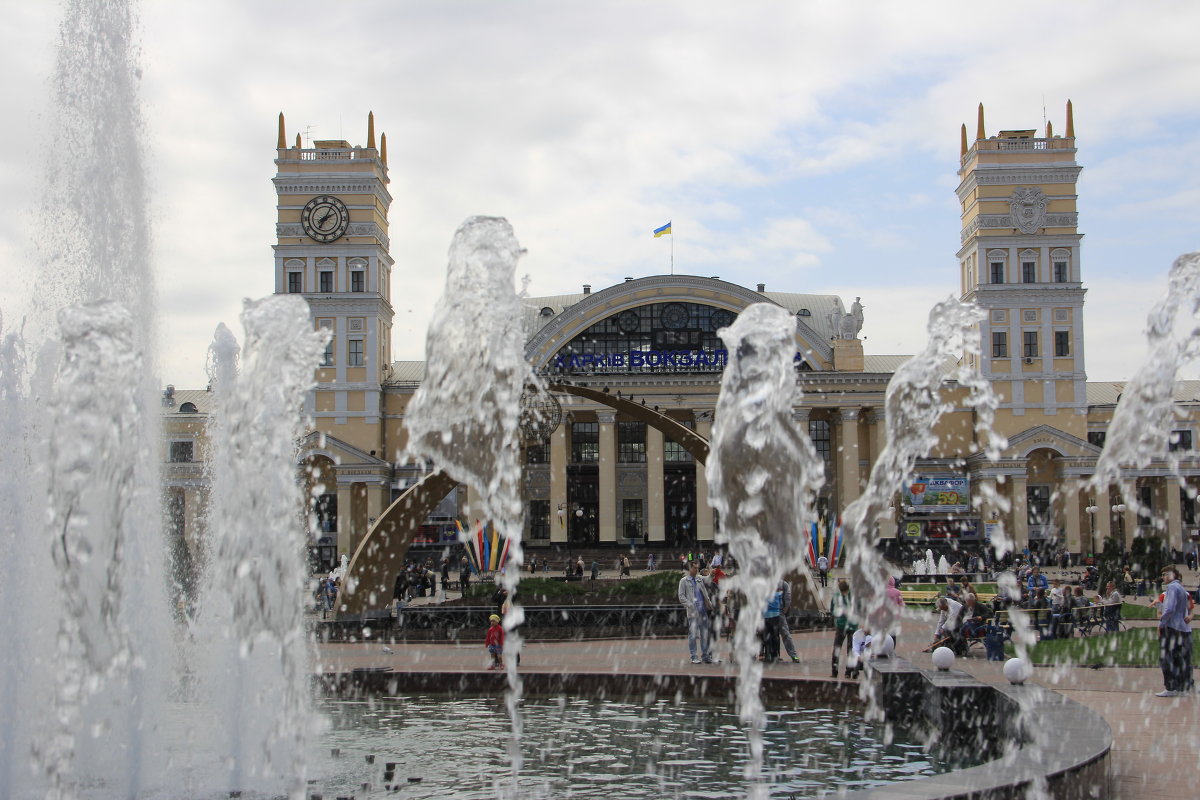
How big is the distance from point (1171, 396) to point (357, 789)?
7092mm

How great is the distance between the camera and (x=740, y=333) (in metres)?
11.2

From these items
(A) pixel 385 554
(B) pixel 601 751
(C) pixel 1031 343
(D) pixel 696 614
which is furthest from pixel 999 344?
(B) pixel 601 751

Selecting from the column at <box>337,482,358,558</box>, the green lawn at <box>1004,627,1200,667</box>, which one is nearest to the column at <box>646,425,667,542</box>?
the column at <box>337,482,358,558</box>

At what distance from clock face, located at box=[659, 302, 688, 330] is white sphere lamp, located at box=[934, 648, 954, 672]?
49.4 m

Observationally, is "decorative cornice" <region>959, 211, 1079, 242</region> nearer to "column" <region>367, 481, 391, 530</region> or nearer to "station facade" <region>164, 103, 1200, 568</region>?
"station facade" <region>164, 103, 1200, 568</region>

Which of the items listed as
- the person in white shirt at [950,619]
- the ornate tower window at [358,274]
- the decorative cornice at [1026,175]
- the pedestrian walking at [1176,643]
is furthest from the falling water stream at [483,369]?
the decorative cornice at [1026,175]

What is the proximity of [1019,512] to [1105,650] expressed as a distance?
1620 inches

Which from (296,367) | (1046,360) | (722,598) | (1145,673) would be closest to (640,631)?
(722,598)

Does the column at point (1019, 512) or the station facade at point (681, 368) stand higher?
the station facade at point (681, 368)

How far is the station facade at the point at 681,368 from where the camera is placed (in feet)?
192

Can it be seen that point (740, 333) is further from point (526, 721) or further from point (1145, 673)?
point (1145, 673)

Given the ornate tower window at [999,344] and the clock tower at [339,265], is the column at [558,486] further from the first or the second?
the ornate tower window at [999,344]

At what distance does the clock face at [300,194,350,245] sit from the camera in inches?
2355

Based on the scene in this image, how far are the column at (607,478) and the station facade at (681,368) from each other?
10 centimetres
